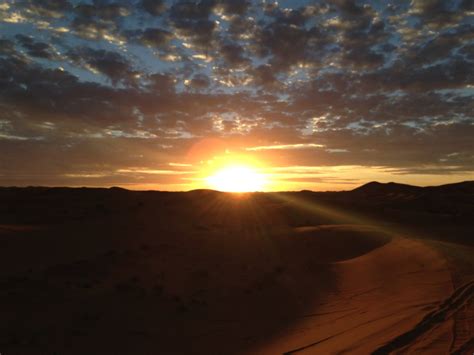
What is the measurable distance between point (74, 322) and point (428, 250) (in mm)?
13145

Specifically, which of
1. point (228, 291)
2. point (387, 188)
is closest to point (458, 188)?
point (387, 188)

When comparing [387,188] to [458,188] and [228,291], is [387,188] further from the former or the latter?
[228,291]

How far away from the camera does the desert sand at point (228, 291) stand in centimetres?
785

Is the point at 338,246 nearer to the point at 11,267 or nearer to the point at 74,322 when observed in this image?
the point at 74,322

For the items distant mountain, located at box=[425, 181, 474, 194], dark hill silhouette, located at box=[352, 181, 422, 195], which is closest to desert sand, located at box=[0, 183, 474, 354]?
distant mountain, located at box=[425, 181, 474, 194]

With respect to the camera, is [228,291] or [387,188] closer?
[228,291]

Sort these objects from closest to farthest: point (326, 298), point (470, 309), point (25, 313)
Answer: point (470, 309), point (25, 313), point (326, 298)

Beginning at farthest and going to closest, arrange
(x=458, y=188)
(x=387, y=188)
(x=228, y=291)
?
(x=387, y=188)
(x=458, y=188)
(x=228, y=291)

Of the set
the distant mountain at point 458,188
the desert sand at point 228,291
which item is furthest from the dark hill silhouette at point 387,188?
the desert sand at point 228,291

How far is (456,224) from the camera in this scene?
102 feet

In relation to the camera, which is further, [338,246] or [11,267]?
[338,246]

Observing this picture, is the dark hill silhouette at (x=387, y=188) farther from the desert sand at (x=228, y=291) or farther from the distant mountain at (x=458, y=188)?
the desert sand at (x=228, y=291)

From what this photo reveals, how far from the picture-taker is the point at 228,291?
1245 cm

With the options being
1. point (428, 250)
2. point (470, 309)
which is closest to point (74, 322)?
point (470, 309)
